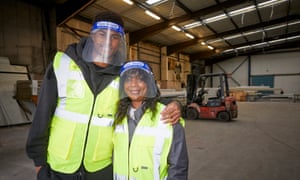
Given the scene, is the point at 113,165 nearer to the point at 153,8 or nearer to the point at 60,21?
the point at 60,21

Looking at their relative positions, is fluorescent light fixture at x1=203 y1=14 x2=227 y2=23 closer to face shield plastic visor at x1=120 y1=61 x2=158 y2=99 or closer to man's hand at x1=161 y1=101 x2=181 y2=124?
face shield plastic visor at x1=120 y1=61 x2=158 y2=99

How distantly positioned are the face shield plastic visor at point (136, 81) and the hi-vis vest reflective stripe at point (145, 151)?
198mm

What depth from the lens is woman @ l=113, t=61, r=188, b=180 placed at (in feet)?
3.76

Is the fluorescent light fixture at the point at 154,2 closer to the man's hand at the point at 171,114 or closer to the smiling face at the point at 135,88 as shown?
the smiling face at the point at 135,88

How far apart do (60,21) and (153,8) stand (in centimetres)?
416

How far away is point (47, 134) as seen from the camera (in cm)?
112

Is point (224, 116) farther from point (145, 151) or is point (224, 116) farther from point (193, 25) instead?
point (145, 151)

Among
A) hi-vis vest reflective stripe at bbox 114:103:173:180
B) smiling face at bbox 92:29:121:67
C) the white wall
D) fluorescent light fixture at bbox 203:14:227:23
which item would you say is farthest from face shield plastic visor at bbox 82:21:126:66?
the white wall

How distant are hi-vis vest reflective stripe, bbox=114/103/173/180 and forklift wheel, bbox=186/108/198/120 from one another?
7.19 meters

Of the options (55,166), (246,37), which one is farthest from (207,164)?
(246,37)

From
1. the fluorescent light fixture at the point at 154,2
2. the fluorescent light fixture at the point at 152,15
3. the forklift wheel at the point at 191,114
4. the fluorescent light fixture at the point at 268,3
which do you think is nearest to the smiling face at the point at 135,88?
the forklift wheel at the point at 191,114

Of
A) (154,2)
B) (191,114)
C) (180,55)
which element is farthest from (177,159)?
(180,55)

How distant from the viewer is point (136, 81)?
4.35 ft

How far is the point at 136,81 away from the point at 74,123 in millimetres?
494
